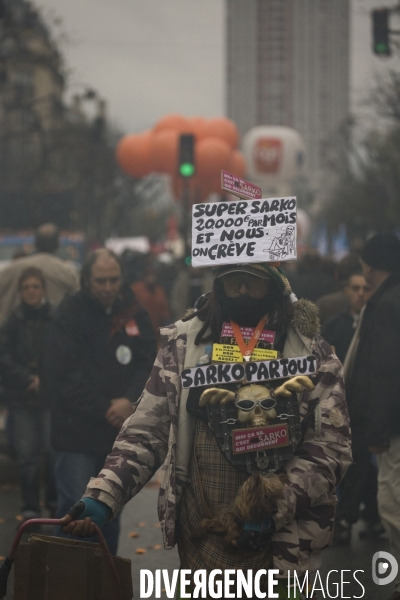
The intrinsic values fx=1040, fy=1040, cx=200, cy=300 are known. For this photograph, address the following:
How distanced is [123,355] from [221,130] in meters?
19.3

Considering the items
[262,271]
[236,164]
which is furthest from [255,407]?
[236,164]

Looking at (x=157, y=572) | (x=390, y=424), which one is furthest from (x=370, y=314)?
(x=157, y=572)

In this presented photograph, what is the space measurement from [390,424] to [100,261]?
1.90 m

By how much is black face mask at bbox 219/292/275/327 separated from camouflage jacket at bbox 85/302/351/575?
5.1 inches

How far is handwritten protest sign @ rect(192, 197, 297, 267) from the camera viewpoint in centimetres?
375

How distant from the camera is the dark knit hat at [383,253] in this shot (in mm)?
6199

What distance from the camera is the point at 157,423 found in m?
3.77

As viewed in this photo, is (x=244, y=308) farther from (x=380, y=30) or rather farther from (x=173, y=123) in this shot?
(x=173, y=123)

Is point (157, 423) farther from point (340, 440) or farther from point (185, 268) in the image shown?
point (185, 268)

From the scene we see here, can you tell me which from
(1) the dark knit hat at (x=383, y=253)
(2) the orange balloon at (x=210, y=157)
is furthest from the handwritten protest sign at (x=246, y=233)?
(2) the orange balloon at (x=210, y=157)

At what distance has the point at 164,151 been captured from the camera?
79.5ft

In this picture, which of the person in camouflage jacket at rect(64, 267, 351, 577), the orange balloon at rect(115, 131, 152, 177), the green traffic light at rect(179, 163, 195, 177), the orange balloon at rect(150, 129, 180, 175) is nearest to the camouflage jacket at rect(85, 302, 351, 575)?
the person in camouflage jacket at rect(64, 267, 351, 577)

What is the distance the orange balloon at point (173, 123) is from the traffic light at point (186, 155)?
8.71 meters

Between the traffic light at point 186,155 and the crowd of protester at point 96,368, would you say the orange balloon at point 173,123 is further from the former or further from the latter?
the crowd of protester at point 96,368
